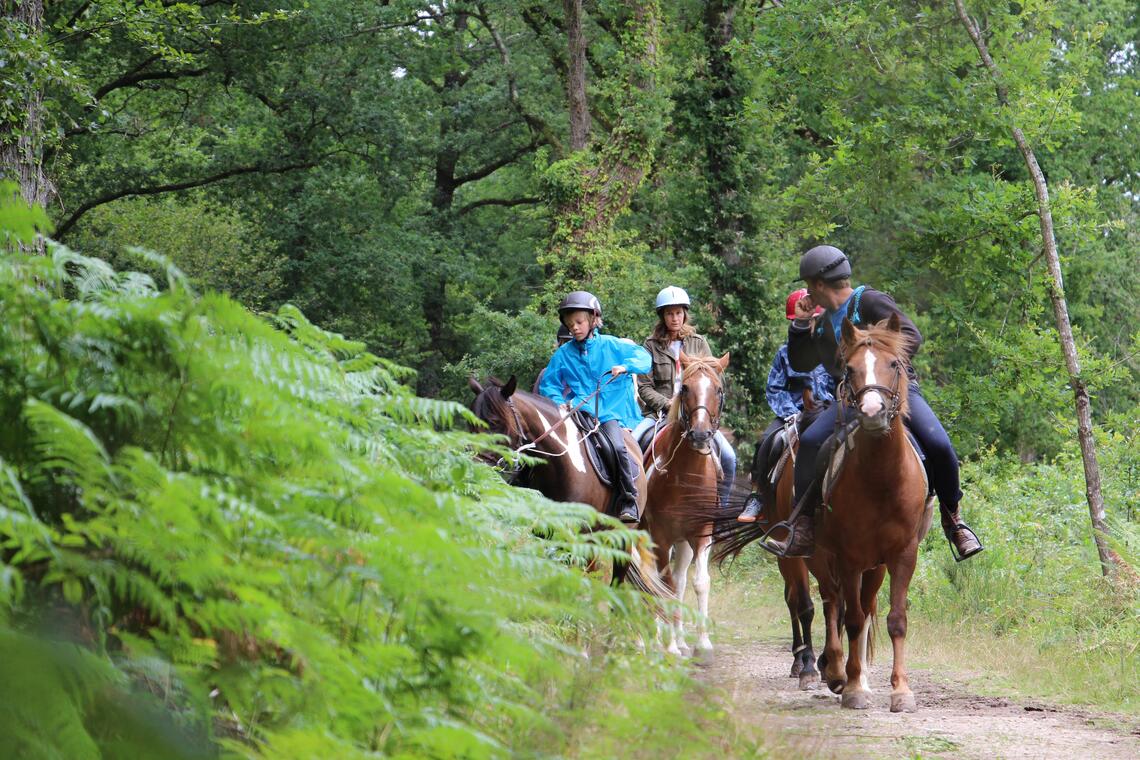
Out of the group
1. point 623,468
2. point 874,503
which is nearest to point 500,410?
point 623,468

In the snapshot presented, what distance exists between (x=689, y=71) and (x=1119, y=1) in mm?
13703

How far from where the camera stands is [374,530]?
3965 mm

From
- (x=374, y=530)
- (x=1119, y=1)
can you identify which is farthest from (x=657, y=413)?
(x=1119, y=1)

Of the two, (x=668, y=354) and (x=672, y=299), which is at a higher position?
(x=672, y=299)

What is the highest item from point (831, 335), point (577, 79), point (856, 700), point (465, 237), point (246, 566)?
point (577, 79)

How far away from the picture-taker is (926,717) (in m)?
8.82

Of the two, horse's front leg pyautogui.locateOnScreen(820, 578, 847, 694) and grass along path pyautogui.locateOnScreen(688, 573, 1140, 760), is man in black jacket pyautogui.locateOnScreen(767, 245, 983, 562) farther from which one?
grass along path pyautogui.locateOnScreen(688, 573, 1140, 760)

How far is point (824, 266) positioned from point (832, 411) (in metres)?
1.12

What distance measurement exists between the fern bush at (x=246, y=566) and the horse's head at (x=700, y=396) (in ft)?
23.9

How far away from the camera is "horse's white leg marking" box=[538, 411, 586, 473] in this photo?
1115 cm

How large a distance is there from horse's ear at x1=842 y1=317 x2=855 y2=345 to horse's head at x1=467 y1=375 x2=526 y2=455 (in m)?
2.76

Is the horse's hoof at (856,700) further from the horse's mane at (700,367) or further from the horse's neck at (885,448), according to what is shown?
the horse's mane at (700,367)

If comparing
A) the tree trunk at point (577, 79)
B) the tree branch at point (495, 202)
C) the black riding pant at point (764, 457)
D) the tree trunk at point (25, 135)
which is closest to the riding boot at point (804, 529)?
the black riding pant at point (764, 457)

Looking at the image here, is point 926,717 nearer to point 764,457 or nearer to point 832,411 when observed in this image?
point 832,411
